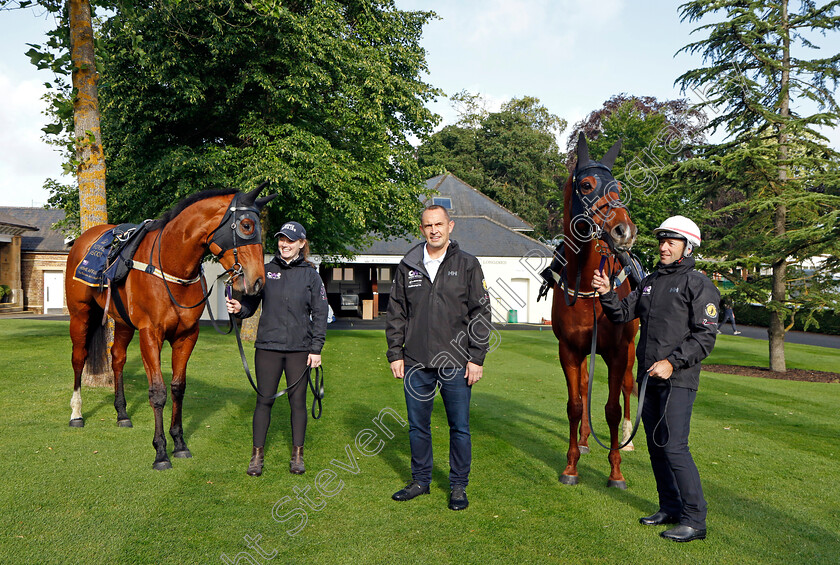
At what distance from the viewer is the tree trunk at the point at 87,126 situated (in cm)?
848

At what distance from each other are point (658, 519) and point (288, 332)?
11.2ft

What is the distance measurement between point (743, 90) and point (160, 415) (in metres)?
15.6

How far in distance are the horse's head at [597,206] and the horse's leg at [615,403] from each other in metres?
1.23

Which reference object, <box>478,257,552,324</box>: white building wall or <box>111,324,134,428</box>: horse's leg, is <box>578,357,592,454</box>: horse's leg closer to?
<box>111,324,134,428</box>: horse's leg

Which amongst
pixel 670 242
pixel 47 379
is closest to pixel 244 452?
pixel 670 242

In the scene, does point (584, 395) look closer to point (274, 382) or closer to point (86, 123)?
point (274, 382)

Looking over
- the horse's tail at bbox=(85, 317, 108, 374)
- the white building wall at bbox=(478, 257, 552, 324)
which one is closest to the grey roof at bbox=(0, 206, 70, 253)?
the white building wall at bbox=(478, 257, 552, 324)

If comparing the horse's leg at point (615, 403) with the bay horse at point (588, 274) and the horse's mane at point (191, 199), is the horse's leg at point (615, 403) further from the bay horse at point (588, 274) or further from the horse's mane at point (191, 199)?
the horse's mane at point (191, 199)

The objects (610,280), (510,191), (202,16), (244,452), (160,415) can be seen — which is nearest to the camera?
(610,280)

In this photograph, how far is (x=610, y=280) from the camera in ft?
15.0

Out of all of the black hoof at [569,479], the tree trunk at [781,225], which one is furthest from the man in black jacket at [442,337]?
the tree trunk at [781,225]

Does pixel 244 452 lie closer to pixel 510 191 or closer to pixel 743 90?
pixel 743 90

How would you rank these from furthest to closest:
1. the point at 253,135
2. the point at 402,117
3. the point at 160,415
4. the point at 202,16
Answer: the point at 402,117, the point at 253,135, the point at 202,16, the point at 160,415

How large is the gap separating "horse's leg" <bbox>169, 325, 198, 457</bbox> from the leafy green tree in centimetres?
789
